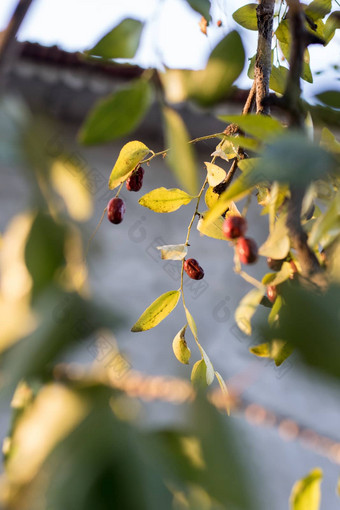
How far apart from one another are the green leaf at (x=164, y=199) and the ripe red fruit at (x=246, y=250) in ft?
0.32

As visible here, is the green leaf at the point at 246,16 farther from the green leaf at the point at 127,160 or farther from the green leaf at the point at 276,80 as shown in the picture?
the green leaf at the point at 127,160

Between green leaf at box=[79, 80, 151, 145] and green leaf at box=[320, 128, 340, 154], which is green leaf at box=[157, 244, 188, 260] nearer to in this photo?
green leaf at box=[320, 128, 340, 154]

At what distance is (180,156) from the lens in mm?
206

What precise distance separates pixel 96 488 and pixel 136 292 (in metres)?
1.90

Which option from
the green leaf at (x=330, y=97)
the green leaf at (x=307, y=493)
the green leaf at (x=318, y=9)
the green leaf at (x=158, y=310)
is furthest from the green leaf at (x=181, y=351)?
the green leaf at (x=318, y=9)

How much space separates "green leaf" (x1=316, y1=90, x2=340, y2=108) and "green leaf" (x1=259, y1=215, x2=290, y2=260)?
75 mm

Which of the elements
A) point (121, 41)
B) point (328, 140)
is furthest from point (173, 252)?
point (121, 41)

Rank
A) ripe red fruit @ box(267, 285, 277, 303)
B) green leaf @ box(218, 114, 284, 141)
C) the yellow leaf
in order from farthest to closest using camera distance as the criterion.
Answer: the yellow leaf
ripe red fruit @ box(267, 285, 277, 303)
green leaf @ box(218, 114, 284, 141)

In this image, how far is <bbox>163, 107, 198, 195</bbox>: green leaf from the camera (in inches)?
7.9

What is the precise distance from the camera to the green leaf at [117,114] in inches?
9.3

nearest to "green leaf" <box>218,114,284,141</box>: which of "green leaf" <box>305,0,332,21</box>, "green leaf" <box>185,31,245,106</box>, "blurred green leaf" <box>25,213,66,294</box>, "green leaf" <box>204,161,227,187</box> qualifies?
"green leaf" <box>185,31,245,106</box>

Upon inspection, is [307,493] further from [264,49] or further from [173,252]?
[264,49]

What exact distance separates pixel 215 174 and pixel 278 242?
0.53ft

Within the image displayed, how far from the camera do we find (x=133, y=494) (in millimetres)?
138
